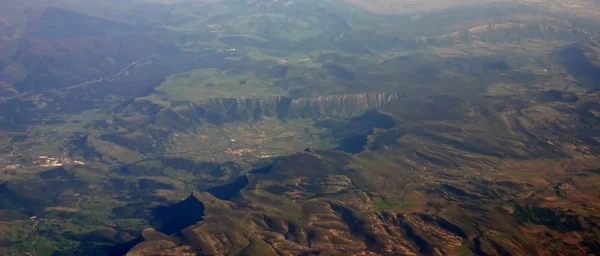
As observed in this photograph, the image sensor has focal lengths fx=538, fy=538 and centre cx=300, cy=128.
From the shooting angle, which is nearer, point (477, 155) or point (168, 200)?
point (168, 200)

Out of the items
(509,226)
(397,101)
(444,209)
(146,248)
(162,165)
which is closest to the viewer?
(146,248)

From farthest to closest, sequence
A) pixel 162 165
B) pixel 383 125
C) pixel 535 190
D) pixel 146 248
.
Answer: pixel 383 125, pixel 162 165, pixel 535 190, pixel 146 248

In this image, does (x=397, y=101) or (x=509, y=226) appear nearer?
(x=509, y=226)

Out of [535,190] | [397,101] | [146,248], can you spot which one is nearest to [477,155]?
[535,190]

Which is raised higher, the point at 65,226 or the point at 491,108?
the point at 491,108

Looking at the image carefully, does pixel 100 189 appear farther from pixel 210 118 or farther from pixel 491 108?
pixel 491 108

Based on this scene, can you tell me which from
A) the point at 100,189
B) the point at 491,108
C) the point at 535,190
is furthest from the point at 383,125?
the point at 100,189

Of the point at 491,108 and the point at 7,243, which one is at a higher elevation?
the point at 491,108

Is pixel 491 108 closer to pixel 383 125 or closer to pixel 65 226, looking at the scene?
pixel 383 125

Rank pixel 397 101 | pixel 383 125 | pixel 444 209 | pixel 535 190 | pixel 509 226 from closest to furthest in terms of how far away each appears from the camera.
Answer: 1. pixel 509 226
2. pixel 444 209
3. pixel 535 190
4. pixel 383 125
5. pixel 397 101
